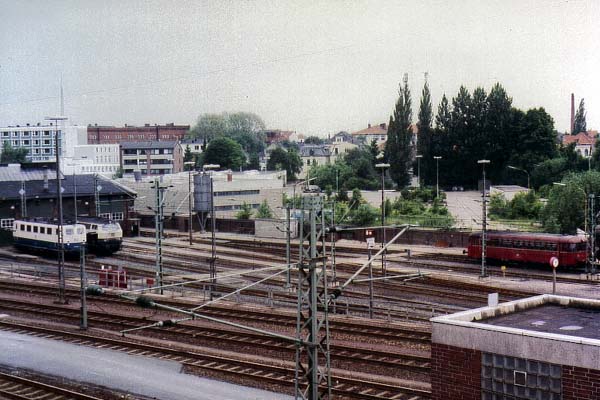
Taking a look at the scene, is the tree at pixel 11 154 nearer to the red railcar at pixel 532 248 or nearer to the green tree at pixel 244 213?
the green tree at pixel 244 213

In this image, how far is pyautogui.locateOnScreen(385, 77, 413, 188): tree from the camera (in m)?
96.2

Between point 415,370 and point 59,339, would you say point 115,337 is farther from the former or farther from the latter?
point 415,370

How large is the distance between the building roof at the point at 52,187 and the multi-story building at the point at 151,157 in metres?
72.1

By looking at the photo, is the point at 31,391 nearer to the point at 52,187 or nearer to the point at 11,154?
the point at 52,187

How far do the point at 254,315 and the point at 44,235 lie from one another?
2776 centimetres

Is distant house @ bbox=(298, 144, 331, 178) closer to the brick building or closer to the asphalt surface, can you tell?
the brick building

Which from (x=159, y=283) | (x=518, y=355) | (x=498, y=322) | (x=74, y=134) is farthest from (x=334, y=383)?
(x=74, y=134)

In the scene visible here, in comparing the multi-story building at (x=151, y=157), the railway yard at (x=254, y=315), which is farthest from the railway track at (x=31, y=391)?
the multi-story building at (x=151, y=157)

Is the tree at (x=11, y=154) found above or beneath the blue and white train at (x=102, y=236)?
above

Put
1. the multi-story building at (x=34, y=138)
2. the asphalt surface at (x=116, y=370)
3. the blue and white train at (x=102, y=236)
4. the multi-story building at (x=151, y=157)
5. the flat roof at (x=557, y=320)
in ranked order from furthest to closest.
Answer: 1. the multi-story building at (x=34, y=138)
2. the multi-story building at (x=151, y=157)
3. the blue and white train at (x=102, y=236)
4. the asphalt surface at (x=116, y=370)
5. the flat roof at (x=557, y=320)

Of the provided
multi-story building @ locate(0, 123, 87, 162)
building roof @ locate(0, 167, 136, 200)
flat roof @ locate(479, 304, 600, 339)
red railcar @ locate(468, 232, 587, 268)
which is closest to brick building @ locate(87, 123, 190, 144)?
multi-story building @ locate(0, 123, 87, 162)

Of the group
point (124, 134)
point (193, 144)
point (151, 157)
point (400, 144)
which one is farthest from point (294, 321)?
point (124, 134)

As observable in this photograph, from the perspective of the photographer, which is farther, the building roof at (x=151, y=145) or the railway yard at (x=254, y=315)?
the building roof at (x=151, y=145)

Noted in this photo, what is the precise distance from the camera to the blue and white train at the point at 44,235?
175 ft
